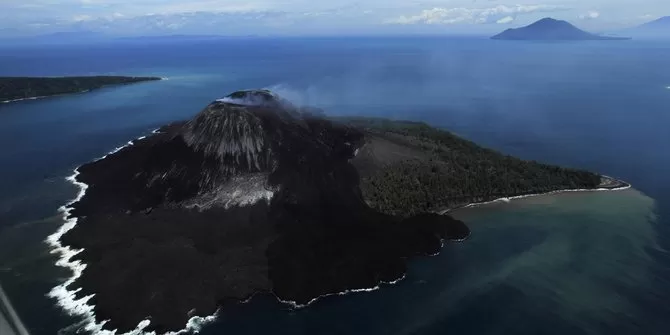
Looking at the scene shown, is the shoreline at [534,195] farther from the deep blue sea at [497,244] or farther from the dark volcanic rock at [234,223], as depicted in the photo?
the dark volcanic rock at [234,223]

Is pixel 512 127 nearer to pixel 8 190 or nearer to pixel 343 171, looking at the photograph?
pixel 343 171

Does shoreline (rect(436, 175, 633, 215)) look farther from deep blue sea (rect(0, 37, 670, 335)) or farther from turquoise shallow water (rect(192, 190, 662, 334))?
turquoise shallow water (rect(192, 190, 662, 334))

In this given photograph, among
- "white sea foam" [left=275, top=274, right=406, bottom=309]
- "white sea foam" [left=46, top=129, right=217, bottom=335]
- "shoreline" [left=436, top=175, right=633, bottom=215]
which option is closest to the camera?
"white sea foam" [left=46, top=129, right=217, bottom=335]

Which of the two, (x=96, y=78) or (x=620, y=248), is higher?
(x=96, y=78)

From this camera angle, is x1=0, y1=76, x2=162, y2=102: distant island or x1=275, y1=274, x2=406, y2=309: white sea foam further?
x1=0, y1=76, x2=162, y2=102: distant island

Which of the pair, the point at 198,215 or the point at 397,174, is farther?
the point at 397,174

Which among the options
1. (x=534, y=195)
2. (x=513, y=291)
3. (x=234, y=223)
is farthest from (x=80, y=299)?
(x=534, y=195)

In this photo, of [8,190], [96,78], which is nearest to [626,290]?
[8,190]

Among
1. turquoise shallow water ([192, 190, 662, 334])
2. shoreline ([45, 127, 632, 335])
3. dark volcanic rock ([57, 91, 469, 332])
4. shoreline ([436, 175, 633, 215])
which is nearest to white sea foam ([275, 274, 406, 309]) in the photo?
shoreline ([45, 127, 632, 335])
